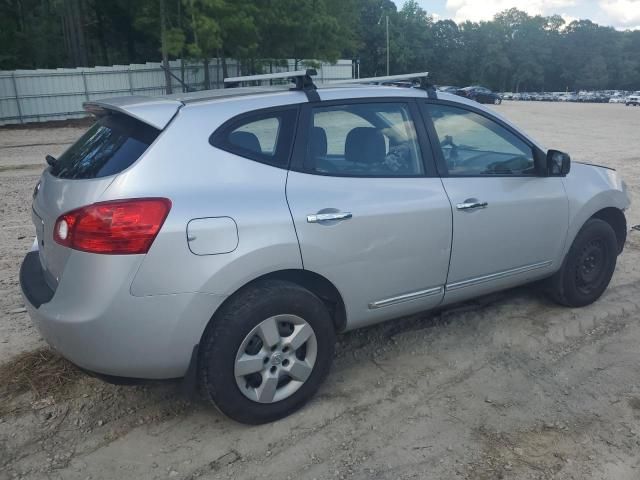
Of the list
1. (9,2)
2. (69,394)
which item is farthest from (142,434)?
(9,2)

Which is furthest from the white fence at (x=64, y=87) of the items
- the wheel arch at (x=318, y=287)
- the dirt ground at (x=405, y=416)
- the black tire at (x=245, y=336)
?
the black tire at (x=245, y=336)

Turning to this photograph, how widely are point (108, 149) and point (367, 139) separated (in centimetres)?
151

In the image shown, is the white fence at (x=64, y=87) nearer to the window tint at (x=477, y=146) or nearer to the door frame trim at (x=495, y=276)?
the window tint at (x=477, y=146)

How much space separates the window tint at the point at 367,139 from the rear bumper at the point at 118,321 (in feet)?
3.72

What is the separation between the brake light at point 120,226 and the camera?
264cm

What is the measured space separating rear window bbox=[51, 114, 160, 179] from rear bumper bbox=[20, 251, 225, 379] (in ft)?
1.53

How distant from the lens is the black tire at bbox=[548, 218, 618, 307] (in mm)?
4475

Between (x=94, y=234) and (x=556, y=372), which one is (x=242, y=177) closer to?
(x=94, y=234)

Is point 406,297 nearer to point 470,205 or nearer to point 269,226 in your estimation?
point 470,205

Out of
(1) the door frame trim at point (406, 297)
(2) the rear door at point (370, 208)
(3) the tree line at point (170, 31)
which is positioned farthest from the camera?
(3) the tree line at point (170, 31)

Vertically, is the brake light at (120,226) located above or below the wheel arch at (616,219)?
above

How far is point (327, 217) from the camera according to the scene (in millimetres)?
3119

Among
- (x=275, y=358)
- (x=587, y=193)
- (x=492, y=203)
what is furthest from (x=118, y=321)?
(x=587, y=193)

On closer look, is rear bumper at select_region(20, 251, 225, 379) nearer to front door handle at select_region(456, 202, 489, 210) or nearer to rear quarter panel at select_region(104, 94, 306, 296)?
rear quarter panel at select_region(104, 94, 306, 296)
